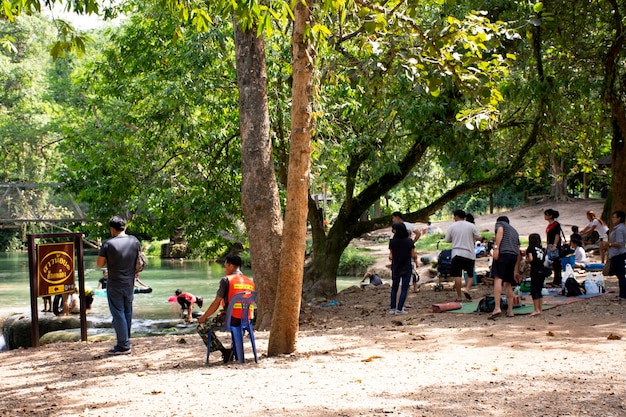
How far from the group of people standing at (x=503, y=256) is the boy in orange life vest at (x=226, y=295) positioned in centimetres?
476

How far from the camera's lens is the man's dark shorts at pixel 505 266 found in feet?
36.0

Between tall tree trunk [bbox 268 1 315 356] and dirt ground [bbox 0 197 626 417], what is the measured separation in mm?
959

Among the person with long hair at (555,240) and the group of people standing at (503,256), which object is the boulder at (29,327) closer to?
the group of people standing at (503,256)

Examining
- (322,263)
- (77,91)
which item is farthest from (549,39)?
(77,91)

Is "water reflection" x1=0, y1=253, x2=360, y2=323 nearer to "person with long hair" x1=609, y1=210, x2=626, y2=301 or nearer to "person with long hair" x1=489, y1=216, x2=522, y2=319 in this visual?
"person with long hair" x1=489, y1=216, x2=522, y2=319

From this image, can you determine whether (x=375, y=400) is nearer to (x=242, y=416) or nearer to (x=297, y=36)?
(x=242, y=416)

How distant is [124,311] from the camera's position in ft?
30.3

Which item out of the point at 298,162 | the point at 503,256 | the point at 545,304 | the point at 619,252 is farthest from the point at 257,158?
the point at 619,252

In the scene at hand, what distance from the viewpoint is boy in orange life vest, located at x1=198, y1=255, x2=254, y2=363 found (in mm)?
7781

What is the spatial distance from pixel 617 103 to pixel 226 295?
10118 mm

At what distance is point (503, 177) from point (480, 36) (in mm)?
9177

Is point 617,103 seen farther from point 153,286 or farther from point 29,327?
point 153,286

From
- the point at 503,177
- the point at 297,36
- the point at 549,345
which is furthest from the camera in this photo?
the point at 503,177

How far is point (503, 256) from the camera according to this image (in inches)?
433
